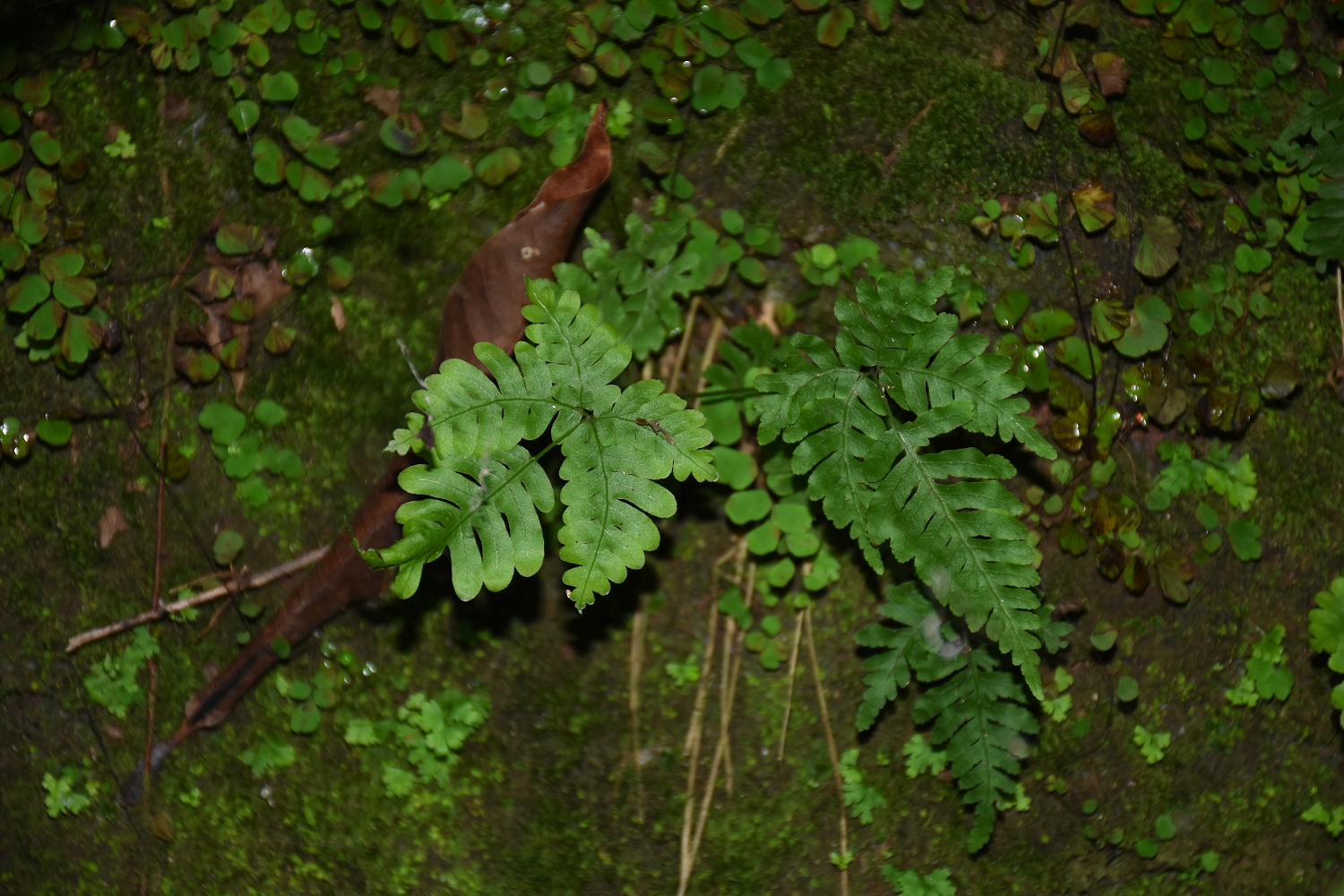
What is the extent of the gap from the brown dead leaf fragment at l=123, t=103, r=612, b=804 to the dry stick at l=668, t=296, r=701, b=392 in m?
0.46

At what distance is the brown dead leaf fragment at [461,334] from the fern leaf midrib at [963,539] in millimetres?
1224

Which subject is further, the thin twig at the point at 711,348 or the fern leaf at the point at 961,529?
the thin twig at the point at 711,348

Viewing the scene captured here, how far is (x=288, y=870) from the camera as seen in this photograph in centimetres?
315

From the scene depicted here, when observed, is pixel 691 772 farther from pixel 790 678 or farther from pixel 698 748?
pixel 790 678

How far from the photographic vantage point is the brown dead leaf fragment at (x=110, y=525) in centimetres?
318

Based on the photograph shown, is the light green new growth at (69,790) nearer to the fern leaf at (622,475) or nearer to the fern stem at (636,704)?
the fern stem at (636,704)

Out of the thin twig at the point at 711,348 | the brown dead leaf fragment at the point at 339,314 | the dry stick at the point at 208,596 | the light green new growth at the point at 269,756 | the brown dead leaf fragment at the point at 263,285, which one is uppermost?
the brown dead leaf fragment at the point at 263,285

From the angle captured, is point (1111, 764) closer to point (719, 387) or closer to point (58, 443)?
point (719, 387)

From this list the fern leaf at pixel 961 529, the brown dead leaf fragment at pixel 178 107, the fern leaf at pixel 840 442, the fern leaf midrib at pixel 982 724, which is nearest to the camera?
the fern leaf at pixel 961 529

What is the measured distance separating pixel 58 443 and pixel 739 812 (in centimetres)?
260

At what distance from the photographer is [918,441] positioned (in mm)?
2676

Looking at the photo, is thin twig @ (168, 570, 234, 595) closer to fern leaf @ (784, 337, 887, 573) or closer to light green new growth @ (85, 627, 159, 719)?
light green new growth @ (85, 627, 159, 719)

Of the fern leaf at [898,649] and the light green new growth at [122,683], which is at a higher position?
the fern leaf at [898,649]

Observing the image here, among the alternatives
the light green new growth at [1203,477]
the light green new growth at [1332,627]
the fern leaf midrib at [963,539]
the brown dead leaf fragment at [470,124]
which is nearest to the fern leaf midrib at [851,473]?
the fern leaf midrib at [963,539]
